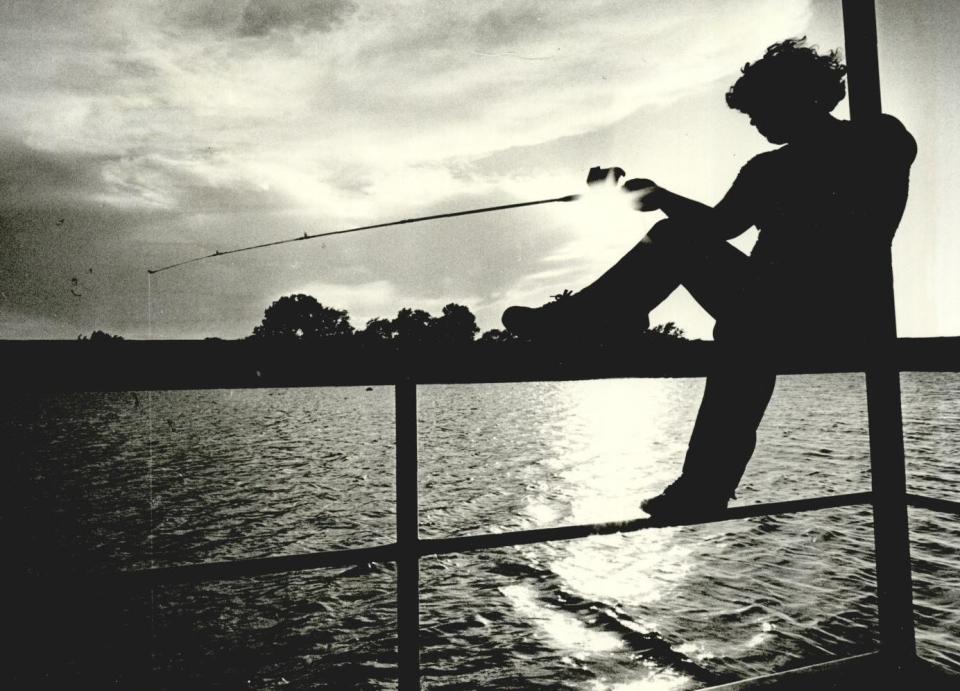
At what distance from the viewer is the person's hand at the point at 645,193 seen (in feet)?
8.06

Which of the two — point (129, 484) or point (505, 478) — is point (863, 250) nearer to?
point (505, 478)

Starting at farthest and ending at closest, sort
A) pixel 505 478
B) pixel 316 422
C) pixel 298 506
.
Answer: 1. pixel 316 422
2. pixel 505 478
3. pixel 298 506

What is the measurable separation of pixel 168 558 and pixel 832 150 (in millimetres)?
20025

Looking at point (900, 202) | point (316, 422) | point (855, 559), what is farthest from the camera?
point (316, 422)

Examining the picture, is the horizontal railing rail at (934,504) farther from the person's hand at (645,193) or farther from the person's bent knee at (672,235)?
the person's hand at (645,193)

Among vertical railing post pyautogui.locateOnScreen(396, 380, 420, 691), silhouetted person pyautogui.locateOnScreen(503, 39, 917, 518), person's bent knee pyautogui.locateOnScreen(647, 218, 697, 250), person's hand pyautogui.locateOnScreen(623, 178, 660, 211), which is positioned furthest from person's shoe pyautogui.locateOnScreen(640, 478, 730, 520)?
person's hand pyautogui.locateOnScreen(623, 178, 660, 211)

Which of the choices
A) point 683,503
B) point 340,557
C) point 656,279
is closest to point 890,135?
point 656,279

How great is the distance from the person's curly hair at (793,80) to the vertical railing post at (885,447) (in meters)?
0.07

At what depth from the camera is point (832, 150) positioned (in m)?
2.21

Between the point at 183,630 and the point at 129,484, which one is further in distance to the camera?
the point at 129,484

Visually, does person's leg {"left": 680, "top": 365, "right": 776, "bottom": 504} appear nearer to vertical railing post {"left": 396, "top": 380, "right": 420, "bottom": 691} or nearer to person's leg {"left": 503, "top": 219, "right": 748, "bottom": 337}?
person's leg {"left": 503, "top": 219, "right": 748, "bottom": 337}

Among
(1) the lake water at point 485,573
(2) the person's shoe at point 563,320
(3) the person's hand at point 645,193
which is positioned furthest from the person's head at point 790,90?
(1) the lake water at point 485,573

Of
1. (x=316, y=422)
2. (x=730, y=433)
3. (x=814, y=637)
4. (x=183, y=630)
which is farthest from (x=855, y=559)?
(x=316, y=422)

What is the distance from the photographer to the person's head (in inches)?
94.4
